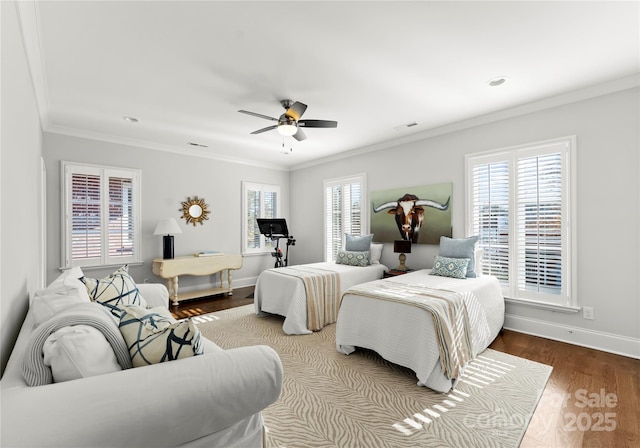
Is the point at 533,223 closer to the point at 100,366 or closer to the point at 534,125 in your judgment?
the point at 534,125

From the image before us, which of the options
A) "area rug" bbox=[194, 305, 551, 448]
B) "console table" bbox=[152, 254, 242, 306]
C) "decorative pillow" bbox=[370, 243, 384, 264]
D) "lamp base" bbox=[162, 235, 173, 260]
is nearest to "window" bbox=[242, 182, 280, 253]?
"console table" bbox=[152, 254, 242, 306]

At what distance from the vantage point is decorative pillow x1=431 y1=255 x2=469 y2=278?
142 inches

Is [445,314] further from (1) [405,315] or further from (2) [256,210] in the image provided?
(2) [256,210]

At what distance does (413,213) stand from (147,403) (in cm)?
425

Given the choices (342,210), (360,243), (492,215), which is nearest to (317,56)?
(492,215)

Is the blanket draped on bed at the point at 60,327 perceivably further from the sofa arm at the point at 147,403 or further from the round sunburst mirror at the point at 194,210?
the round sunburst mirror at the point at 194,210

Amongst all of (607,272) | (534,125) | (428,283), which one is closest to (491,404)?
(428,283)

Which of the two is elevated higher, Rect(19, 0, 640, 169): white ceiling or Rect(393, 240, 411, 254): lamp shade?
Rect(19, 0, 640, 169): white ceiling

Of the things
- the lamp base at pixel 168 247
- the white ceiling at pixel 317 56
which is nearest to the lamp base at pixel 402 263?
the white ceiling at pixel 317 56

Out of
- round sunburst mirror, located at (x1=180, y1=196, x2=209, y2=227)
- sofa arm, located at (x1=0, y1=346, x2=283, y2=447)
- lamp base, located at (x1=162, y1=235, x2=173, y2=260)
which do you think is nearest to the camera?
sofa arm, located at (x1=0, y1=346, x2=283, y2=447)

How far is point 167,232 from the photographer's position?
187 inches

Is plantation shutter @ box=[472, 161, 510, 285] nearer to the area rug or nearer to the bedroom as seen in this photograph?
the bedroom

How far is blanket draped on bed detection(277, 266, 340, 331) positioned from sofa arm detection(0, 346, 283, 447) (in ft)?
7.96

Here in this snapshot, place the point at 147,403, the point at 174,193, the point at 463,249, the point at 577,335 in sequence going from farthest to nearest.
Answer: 1. the point at 174,193
2. the point at 463,249
3. the point at 577,335
4. the point at 147,403
